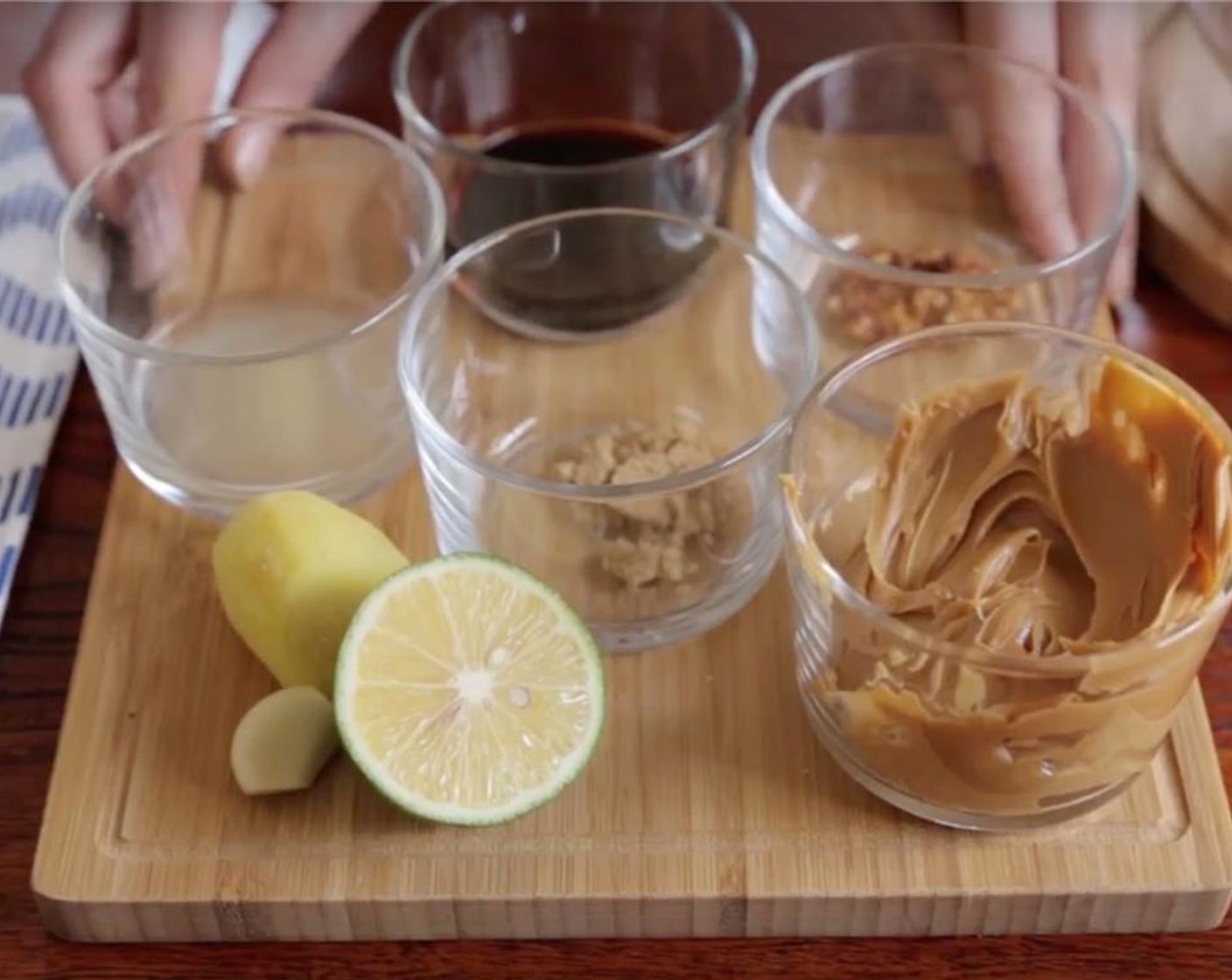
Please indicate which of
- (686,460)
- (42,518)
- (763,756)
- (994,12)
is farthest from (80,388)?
(994,12)

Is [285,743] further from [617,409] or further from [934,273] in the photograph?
[934,273]

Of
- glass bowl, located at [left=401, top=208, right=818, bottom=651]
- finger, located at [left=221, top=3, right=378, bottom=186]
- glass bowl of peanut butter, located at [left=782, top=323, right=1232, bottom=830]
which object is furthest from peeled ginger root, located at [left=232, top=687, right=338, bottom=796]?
finger, located at [left=221, top=3, right=378, bottom=186]

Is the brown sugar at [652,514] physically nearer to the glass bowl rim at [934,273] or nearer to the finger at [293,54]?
the glass bowl rim at [934,273]

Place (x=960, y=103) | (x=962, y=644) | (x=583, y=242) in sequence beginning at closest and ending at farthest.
→ 1. (x=962, y=644)
2. (x=583, y=242)
3. (x=960, y=103)

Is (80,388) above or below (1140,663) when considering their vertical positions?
below

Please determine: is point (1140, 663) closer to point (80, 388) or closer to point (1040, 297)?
point (1040, 297)

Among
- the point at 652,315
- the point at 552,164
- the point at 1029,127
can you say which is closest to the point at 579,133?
the point at 552,164

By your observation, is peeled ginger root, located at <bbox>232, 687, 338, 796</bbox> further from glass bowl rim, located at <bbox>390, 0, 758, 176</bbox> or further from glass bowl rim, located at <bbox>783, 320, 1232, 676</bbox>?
glass bowl rim, located at <bbox>390, 0, 758, 176</bbox>
